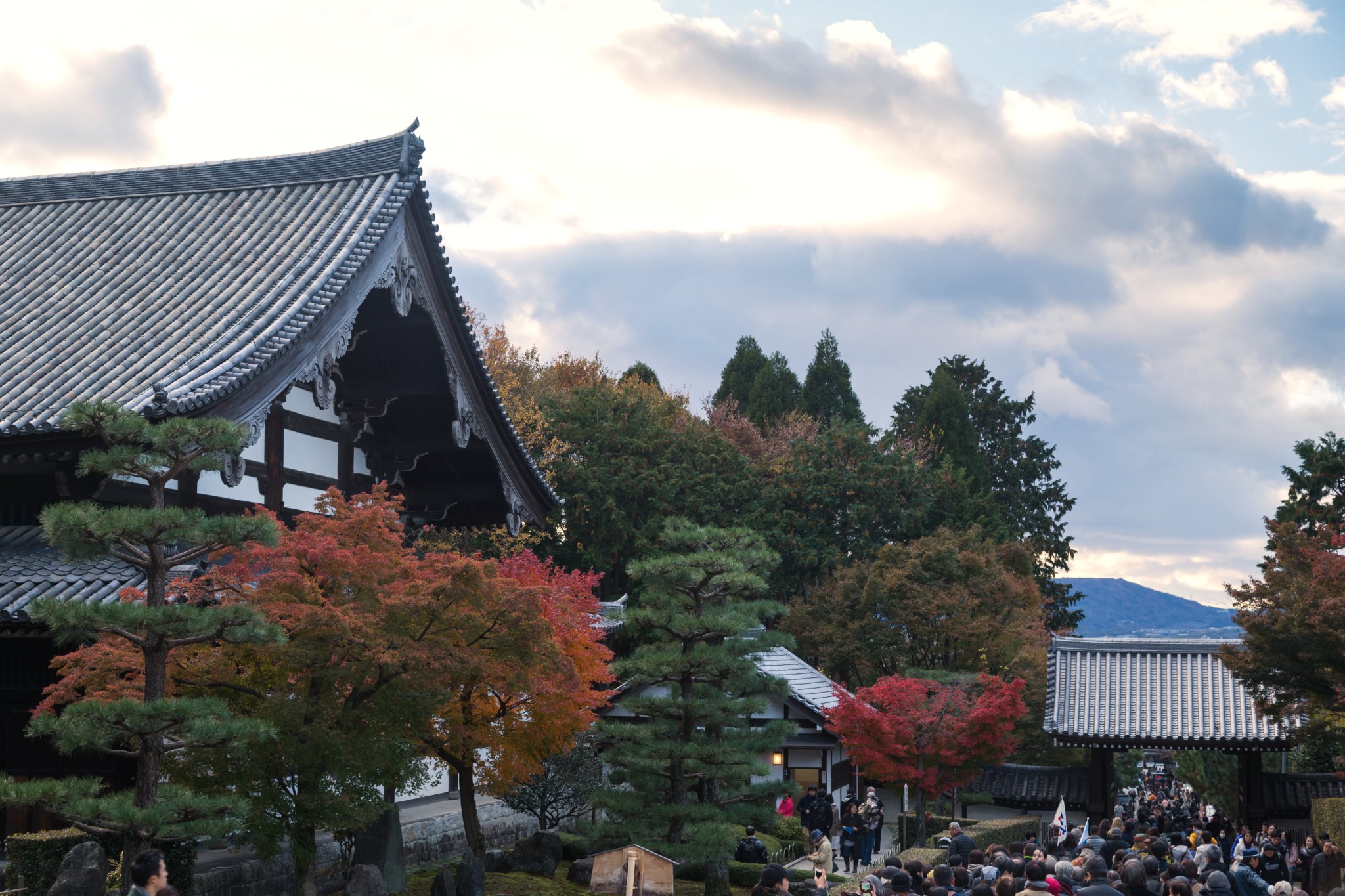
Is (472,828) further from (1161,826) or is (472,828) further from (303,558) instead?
(1161,826)

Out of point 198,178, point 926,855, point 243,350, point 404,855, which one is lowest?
point 404,855

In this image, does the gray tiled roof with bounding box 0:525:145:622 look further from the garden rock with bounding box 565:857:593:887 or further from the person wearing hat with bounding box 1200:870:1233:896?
the person wearing hat with bounding box 1200:870:1233:896

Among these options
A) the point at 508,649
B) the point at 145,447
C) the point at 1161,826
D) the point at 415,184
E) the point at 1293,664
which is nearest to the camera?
the point at 145,447

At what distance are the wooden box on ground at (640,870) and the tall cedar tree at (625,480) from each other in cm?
2765

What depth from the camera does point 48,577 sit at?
1354cm

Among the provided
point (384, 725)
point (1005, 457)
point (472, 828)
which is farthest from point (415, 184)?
point (1005, 457)

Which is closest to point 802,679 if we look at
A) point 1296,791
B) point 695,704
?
point 1296,791

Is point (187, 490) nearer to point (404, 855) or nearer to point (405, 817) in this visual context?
point (404, 855)

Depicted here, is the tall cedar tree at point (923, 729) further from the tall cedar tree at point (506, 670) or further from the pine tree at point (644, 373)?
the pine tree at point (644, 373)

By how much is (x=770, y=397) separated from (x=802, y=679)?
1542 inches

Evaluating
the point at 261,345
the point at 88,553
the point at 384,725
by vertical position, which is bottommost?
the point at 384,725

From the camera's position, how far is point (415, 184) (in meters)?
18.3

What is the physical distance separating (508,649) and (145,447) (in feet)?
16.0

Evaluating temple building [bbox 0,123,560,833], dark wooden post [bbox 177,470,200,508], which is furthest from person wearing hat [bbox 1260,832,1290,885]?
dark wooden post [bbox 177,470,200,508]
